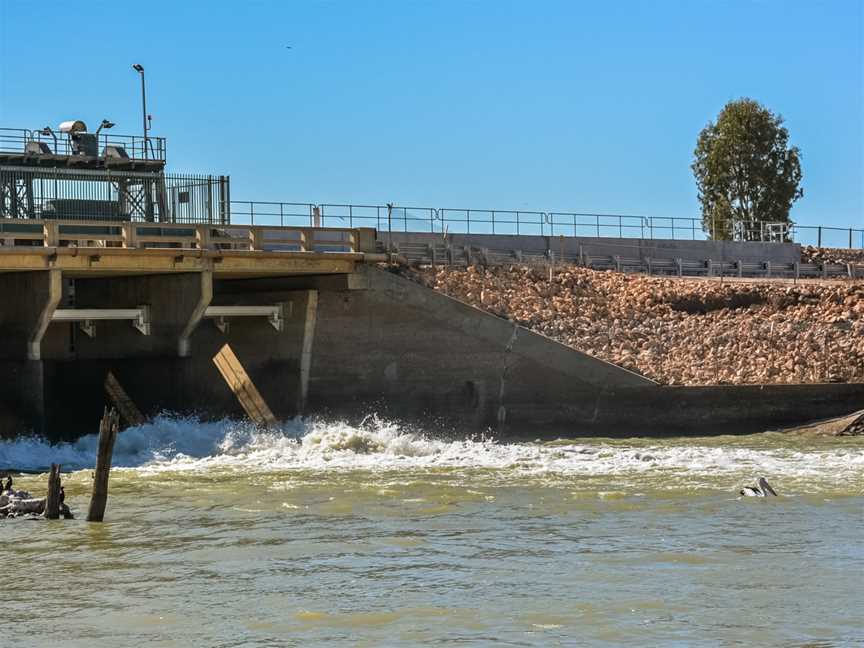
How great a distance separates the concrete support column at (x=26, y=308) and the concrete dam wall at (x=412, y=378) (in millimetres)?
2328

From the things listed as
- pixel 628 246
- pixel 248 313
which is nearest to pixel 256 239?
pixel 248 313

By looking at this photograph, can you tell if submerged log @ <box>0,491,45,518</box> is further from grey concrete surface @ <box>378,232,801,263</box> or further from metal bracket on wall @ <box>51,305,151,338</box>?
grey concrete surface @ <box>378,232,801,263</box>

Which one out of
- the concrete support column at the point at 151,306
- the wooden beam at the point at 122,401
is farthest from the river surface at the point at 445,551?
the concrete support column at the point at 151,306

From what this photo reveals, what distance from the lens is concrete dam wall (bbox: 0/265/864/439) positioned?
117ft

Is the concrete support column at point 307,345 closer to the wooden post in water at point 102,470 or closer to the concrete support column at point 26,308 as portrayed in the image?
the concrete support column at point 26,308

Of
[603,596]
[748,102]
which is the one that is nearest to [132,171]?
[603,596]

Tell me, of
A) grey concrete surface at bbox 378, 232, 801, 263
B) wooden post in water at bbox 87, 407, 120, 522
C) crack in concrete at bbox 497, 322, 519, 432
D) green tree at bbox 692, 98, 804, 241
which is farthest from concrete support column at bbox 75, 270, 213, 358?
green tree at bbox 692, 98, 804, 241

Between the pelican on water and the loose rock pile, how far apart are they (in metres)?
28.5

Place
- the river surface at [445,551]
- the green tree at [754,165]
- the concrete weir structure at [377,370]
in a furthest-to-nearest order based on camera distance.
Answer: the green tree at [754,165] < the concrete weir structure at [377,370] < the river surface at [445,551]

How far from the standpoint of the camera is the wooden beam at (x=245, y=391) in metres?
34.2

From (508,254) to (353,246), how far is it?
9405 millimetres

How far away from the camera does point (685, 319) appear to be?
4109cm

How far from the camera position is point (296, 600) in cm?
1714

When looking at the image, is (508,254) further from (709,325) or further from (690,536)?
(690,536)
